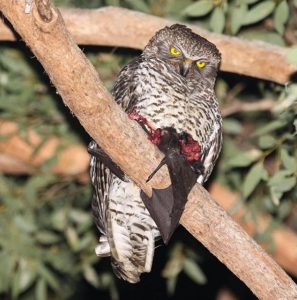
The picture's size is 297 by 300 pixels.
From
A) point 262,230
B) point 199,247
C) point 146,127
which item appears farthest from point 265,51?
point 199,247

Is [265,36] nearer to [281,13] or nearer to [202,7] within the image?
[281,13]

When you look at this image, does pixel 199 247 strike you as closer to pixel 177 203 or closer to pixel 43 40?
pixel 177 203

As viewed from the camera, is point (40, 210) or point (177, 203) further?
point (40, 210)

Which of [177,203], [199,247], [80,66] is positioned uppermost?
[80,66]

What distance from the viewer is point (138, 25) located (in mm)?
4930

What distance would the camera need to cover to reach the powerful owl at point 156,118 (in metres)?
4.34

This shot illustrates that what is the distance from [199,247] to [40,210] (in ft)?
3.64

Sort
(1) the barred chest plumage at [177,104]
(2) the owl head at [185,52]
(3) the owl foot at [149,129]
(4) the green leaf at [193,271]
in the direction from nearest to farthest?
1. (3) the owl foot at [149,129]
2. (1) the barred chest plumage at [177,104]
3. (2) the owl head at [185,52]
4. (4) the green leaf at [193,271]

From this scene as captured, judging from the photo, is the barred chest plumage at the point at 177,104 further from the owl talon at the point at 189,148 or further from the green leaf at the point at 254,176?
the green leaf at the point at 254,176

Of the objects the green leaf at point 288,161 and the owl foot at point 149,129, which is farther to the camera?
the green leaf at point 288,161

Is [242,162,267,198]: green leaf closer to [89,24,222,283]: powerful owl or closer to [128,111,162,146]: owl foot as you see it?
[89,24,222,283]: powerful owl

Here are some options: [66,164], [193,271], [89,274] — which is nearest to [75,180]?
[66,164]

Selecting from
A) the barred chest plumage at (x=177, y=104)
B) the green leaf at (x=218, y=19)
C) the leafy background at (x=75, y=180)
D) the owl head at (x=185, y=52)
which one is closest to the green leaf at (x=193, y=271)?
the leafy background at (x=75, y=180)

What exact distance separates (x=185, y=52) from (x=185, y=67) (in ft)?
0.31
